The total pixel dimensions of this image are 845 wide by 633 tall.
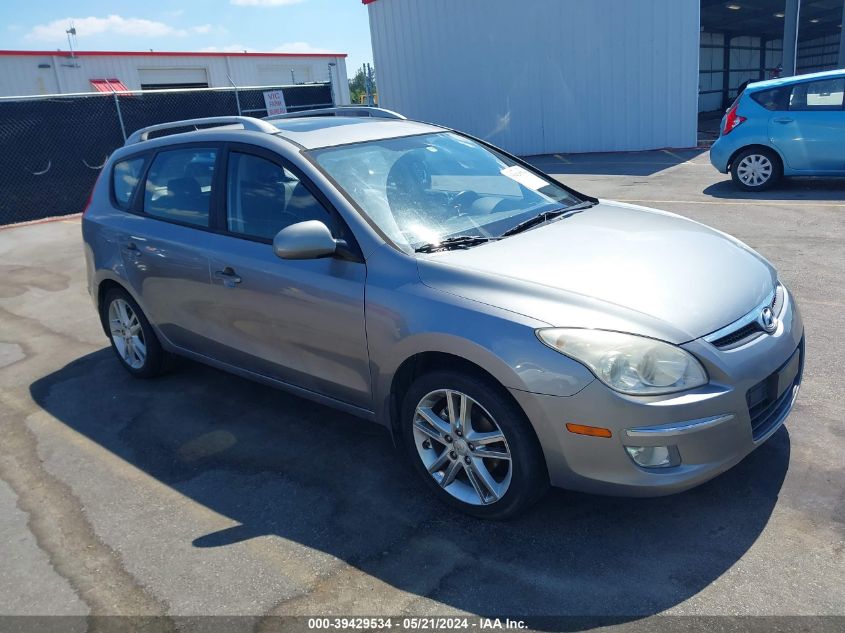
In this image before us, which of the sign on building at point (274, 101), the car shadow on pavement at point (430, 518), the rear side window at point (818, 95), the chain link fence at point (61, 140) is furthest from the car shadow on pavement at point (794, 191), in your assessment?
the chain link fence at point (61, 140)

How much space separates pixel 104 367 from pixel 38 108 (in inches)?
381

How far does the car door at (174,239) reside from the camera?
4.33 metres

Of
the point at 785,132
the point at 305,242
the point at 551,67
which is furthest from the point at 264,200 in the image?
the point at 551,67

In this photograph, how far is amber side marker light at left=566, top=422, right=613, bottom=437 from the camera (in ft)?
9.12

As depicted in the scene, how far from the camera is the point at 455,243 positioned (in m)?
3.50

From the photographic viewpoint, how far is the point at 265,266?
3867 millimetres

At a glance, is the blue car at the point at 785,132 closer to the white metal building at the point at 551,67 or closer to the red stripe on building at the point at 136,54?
the white metal building at the point at 551,67

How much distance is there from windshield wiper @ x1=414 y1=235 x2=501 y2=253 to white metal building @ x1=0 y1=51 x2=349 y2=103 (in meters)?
22.6

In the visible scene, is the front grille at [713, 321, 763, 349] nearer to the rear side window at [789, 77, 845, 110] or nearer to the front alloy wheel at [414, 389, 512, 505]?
the front alloy wheel at [414, 389, 512, 505]

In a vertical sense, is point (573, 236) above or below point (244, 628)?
above

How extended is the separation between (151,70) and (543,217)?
3104 cm

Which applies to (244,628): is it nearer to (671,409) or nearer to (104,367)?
(671,409)

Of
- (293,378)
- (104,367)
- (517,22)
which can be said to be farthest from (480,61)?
(293,378)

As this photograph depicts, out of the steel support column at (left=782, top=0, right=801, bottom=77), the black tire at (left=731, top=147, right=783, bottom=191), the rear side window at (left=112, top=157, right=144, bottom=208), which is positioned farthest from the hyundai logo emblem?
the steel support column at (left=782, top=0, right=801, bottom=77)
